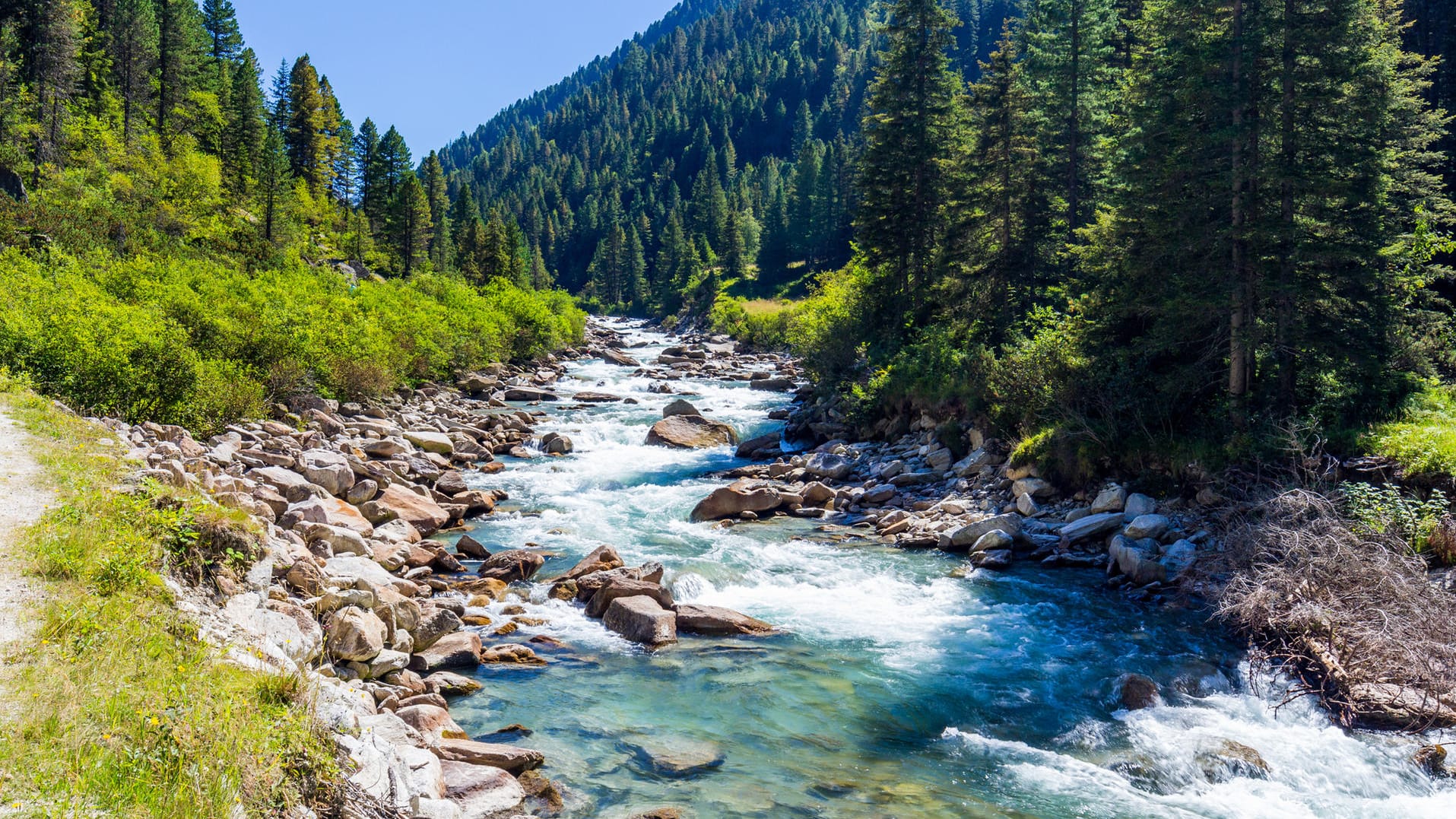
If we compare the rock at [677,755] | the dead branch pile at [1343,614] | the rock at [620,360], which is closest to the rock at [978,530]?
the dead branch pile at [1343,614]

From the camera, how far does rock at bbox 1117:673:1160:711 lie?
1013 cm

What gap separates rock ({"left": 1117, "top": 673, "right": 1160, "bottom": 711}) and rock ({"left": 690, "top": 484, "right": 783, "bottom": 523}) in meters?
10.2

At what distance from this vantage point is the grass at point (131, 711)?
4383mm

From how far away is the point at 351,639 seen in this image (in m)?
9.26

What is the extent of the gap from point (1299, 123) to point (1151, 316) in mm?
4776

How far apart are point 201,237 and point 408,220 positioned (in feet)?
89.4

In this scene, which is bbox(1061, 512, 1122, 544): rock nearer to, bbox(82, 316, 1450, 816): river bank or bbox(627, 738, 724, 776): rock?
bbox(82, 316, 1450, 816): river bank

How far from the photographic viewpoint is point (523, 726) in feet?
30.4

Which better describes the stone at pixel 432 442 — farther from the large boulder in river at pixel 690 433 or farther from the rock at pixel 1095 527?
the rock at pixel 1095 527

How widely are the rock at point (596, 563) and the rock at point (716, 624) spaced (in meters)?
2.13

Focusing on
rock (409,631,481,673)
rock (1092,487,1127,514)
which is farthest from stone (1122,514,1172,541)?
rock (409,631,481,673)

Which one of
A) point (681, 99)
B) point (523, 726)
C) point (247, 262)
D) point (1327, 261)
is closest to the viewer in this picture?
point (523, 726)

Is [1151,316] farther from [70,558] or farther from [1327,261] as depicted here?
[70,558]

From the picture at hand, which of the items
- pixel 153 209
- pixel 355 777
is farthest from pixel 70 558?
A: pixel 153 209
